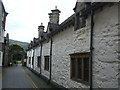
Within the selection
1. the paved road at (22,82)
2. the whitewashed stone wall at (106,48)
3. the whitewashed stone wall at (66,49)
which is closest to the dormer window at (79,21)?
the whitewashed stone wall at (66,49)

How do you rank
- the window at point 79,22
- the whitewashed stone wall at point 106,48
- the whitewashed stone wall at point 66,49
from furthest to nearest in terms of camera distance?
the window at point 79,22 → the whitewashed stone wall at point 66,49 → the whitewashed stone wall at point 106,48

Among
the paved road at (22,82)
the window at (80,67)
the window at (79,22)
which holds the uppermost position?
the window at (79,22)

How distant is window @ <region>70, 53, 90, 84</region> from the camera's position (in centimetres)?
878

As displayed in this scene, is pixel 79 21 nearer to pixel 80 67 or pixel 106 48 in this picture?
pixel 80 67

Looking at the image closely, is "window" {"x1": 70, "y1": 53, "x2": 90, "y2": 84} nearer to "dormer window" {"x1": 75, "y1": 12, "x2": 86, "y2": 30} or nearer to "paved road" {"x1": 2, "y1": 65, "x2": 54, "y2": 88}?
"dormer window" {"x1": 75, "y1": 12, "x2": 86, "y2": 30}

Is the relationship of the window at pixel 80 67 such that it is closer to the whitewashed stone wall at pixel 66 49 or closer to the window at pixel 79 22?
the whitewashed stone wall at pixel 66 49

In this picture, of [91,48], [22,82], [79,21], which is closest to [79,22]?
[79,21]

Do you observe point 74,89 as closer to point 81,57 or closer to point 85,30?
point 81,57

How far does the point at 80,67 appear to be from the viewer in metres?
9.68

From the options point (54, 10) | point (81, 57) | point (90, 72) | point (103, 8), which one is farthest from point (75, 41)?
point (54, 10)

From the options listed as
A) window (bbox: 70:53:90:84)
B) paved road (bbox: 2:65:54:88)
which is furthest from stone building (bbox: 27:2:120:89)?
paved road (bbox: 2:65:54:88)

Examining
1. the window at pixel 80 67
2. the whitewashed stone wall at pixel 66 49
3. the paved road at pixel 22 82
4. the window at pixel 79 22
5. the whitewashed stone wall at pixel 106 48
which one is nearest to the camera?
the whitewashed stone wall at pixel 106 48

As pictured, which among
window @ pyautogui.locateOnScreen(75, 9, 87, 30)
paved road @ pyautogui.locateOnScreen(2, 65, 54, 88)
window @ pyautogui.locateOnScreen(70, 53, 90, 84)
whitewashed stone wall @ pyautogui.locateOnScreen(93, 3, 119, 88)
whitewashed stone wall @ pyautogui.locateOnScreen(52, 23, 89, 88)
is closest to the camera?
whitewashed stone wall @ pyautogui.locateOnScreen(93, 3, 119, 88)

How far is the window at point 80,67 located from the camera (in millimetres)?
8781
